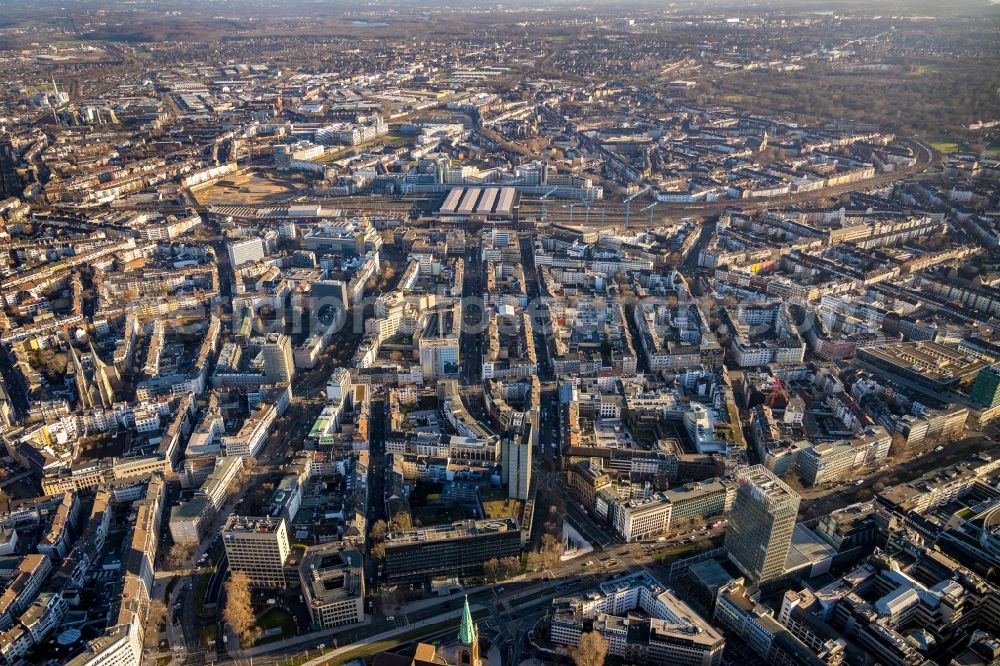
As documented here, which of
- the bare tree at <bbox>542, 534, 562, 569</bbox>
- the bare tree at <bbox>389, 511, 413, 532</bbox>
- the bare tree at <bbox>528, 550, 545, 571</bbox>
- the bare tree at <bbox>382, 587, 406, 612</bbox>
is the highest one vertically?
the bare tree at <bbox>389, 511, 413, 532</bbox>

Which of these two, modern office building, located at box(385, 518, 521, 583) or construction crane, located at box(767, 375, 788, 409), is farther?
construction crane, located at box(767, 375, 788, 409)

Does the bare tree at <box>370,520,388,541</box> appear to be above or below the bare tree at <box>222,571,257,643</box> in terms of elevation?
above

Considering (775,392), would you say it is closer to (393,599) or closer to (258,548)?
(393,599)

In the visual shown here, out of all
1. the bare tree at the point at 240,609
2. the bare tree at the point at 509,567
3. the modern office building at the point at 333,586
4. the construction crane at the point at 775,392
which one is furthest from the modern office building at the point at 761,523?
the bare tree at the point at 240,609

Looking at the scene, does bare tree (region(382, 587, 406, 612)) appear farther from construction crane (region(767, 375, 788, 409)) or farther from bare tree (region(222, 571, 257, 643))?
construction crane (region(767, 375, 788, 409))

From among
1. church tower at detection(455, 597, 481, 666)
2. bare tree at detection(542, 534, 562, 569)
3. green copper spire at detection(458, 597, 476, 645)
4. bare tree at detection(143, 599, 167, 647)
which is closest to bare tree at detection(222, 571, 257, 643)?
bare tree at detection(143, 599, 167, 647)

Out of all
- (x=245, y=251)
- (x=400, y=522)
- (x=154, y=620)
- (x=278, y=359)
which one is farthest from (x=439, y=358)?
(x=245, y=251)

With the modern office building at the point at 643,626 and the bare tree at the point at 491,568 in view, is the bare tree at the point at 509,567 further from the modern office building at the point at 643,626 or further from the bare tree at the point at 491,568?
the modern office building at the point at 643,626

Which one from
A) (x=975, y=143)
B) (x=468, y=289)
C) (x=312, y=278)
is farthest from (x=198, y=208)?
(x=975, y=143)
